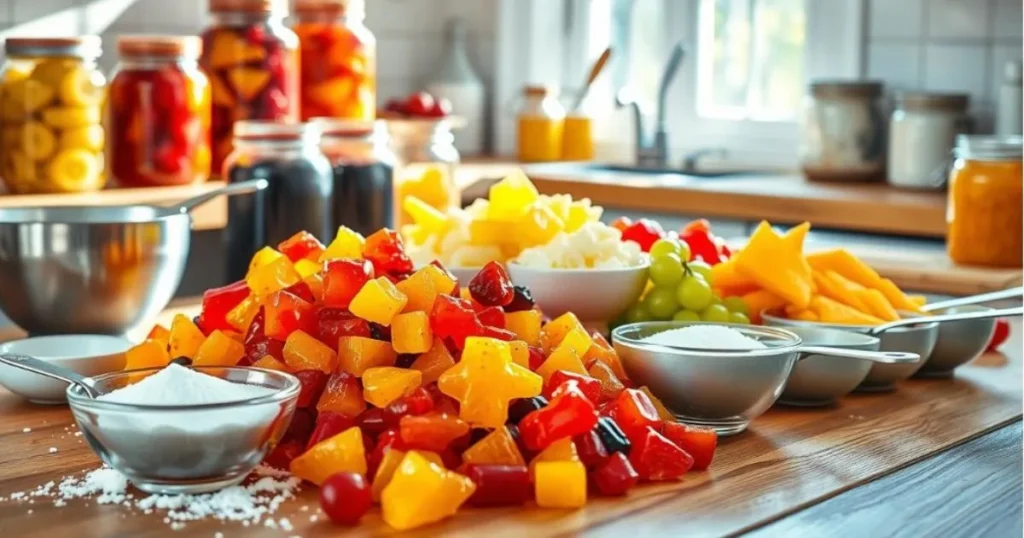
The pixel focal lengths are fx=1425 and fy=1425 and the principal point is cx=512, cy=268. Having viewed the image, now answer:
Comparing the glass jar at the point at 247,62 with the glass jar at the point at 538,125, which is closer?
the glass jar at the point at 247,62

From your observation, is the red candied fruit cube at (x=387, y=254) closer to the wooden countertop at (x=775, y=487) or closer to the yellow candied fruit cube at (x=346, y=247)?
the yellow candied fruit cube at (x=346, y=247)

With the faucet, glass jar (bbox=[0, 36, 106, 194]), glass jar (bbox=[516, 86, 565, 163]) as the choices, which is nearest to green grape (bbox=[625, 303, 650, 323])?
glass jar (bbox=[0, 36, 106, 194])

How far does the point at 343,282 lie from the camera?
Result: 1.22 m

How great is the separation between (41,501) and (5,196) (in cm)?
204

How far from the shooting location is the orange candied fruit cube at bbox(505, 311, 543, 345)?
1251 mm

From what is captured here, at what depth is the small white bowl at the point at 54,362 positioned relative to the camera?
138 cm

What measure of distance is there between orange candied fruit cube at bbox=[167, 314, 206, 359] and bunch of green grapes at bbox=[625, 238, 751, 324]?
487 mm

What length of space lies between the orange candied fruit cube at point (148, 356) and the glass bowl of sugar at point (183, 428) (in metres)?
0.26

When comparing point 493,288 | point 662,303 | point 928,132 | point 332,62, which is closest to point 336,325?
point 493,288

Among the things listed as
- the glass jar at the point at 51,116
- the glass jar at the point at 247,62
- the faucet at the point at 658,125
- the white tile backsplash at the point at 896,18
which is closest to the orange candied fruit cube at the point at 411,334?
the glass jar at the point at 51,116

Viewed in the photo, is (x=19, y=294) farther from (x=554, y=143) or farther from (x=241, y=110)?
(x=554, y=143)

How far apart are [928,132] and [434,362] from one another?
2.48 metres

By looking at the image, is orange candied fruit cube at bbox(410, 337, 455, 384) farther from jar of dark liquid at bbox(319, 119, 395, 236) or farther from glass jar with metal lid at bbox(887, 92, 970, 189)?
glass jar with metal lid at bbox(887, 92, 970, 189)

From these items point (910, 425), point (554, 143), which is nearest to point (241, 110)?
point (554, 143)
